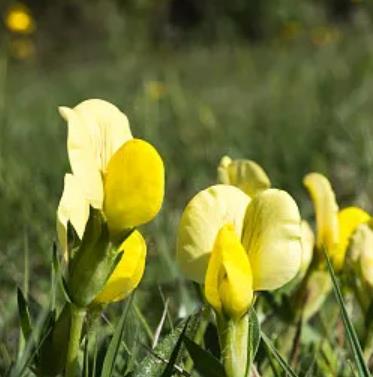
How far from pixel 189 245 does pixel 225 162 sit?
0.26 metres

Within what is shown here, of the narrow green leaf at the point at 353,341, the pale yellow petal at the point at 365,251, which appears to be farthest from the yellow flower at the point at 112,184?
the pale yellow petal at the point at 365,251

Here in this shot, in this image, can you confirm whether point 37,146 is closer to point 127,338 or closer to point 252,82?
A: point 127,338

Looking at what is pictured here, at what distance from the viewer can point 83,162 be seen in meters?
0.80

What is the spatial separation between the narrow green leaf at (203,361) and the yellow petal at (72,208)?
0.12 m

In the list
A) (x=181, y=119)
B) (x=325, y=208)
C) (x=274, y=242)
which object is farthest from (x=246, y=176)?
(x=181, y=119)

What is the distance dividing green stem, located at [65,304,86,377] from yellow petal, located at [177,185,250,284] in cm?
9

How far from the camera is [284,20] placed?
14391mm

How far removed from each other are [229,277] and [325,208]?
0.33 m

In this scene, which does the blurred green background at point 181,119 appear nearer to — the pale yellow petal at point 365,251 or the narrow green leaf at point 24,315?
the narrow green leaf at point 24,315

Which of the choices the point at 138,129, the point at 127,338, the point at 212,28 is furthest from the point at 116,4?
the point at 127,338

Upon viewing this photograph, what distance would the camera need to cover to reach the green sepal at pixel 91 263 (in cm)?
81

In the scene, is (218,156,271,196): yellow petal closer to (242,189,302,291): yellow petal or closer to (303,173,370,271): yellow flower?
(303,173,370,271): yellow flower

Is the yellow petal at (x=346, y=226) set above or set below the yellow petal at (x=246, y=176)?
below

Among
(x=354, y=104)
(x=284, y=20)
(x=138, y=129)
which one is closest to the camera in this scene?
(x=138, y=129)
